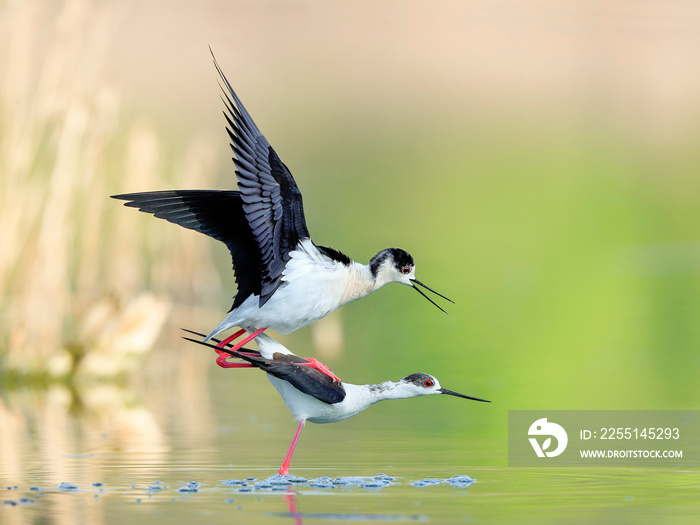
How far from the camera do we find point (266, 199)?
8.26m

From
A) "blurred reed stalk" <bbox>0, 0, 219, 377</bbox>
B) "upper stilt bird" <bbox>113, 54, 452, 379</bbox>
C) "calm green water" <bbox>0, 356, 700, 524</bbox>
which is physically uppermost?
"blurred reed stalk" <bbox>0, 0, 219, 377</bbox>

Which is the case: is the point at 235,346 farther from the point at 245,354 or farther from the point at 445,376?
the point at 445,376

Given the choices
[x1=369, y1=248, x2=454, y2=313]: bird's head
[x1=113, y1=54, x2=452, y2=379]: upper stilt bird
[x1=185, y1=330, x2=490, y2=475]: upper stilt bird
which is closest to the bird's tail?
[x1=185, y1=330, x2=490, y2=475]: upper stilt bird

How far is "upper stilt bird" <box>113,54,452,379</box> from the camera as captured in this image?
8180mm

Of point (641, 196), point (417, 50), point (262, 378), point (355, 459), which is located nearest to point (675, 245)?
point (641, 196)

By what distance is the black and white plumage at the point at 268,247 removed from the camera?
8.18m

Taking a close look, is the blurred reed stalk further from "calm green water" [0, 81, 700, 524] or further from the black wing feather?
the black wing feather

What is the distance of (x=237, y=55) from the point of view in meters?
47.0

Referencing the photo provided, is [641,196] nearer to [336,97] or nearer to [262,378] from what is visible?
[336,97]

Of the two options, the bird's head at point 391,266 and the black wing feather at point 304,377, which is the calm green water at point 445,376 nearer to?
the black wing feather at point 304,377

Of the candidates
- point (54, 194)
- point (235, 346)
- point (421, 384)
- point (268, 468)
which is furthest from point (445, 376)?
Answer: point (235, 346)

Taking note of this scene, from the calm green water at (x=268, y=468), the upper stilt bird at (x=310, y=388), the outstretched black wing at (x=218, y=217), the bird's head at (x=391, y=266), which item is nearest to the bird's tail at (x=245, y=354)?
the upper stilt bird at (x=310, y=388)

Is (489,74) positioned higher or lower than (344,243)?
higher

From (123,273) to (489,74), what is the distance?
33.2m
